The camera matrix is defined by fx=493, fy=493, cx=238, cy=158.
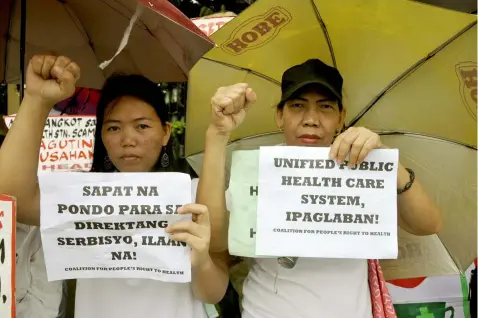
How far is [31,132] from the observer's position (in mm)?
1675

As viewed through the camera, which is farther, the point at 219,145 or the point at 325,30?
the point at 325,30

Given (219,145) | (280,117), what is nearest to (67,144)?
(280,117)

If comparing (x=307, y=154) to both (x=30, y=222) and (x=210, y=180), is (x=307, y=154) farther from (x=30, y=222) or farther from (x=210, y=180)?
(x=30, y=222)

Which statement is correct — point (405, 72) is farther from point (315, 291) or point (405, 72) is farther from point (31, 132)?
point (31, 132)

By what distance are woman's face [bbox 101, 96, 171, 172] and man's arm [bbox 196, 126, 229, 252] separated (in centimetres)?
31

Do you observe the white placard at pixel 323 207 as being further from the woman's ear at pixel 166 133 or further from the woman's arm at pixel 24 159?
the woman's arm at pixel 24 159

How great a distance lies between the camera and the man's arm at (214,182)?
1694 millimetres

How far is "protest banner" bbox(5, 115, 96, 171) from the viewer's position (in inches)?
130

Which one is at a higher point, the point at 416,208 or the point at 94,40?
the point at 94,40

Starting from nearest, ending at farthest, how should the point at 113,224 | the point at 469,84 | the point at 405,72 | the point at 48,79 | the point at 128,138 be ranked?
the point at 113,224
the point at 48,79
the point at 128,138
the point at 469,84
the point at 405,72

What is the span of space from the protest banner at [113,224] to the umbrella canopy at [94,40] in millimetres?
632

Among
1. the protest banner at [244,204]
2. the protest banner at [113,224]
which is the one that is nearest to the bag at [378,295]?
the protest banner at [244,204]

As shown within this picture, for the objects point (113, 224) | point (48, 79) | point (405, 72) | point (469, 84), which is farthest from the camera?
point (405, 72)

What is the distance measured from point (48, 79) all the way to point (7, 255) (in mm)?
669
